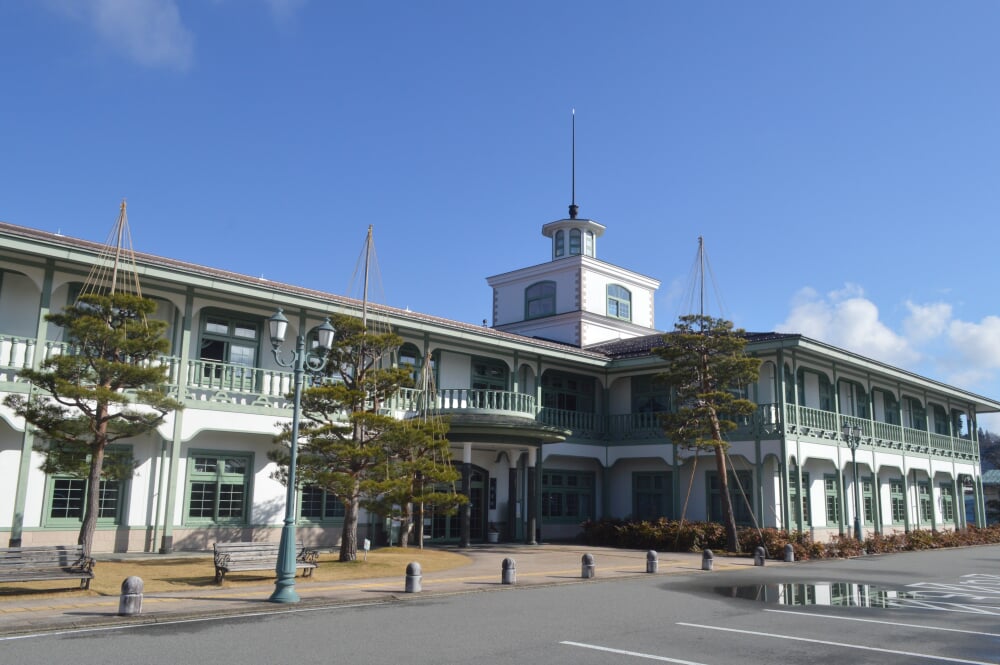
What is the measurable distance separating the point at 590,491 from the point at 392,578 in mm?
16666

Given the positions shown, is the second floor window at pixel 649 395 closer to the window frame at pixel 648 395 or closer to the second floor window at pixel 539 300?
the window frame at pixel 648 395

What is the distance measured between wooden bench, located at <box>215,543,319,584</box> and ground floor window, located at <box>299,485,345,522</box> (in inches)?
286

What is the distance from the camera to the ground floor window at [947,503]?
41969 mm

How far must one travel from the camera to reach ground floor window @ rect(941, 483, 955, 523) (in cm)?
4197

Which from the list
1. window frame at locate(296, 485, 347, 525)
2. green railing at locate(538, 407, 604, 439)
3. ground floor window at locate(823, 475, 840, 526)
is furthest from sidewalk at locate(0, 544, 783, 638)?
ground floor window at locate(823, 475, 840, 526)

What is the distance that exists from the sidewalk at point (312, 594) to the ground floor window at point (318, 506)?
3393mm

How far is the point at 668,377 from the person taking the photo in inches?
1029

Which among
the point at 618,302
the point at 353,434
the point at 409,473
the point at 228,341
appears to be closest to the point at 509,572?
the point at 409,473

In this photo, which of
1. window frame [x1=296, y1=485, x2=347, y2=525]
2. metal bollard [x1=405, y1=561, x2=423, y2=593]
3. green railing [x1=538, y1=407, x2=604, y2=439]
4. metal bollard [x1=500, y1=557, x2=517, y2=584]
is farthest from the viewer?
green railing [x1=538, y1=407, x2=604, y2=439]

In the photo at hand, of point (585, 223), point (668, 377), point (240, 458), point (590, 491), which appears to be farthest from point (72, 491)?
point (585, 223)

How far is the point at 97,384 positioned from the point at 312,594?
19.1 ft

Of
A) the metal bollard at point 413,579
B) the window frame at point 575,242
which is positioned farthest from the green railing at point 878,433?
the metal bollard at point 413,579

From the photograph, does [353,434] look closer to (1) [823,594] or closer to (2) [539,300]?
(1) [823,594]

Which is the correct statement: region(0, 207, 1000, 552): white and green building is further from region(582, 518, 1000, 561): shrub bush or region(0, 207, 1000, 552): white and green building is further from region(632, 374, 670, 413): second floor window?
region(582, 518, 1000, 561): shrub bush
